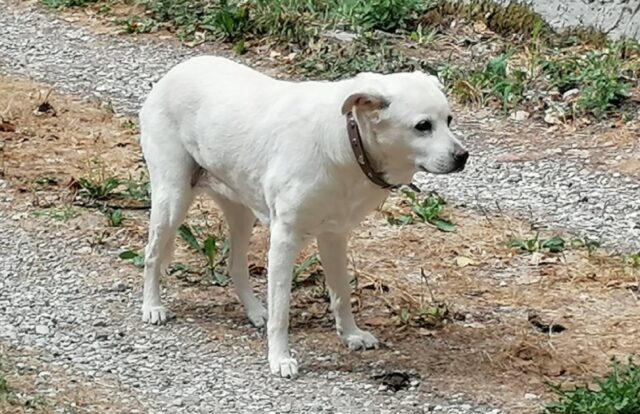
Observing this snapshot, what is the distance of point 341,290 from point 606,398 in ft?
4.12

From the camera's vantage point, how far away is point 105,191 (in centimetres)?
716

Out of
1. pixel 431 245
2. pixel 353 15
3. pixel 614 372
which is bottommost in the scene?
pixel 353 15

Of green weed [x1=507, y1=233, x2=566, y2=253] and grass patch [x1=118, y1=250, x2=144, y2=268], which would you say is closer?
grass patch [x1=118, y1=250, x2=144, y2=268]

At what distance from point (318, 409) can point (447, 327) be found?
949 mm

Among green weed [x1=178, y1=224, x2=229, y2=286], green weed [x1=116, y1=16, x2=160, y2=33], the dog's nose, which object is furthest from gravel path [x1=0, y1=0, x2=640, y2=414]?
green weed [x1=116, y1=16, x2=160, y2=33]

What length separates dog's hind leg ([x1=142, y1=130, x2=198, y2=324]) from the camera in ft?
18.2

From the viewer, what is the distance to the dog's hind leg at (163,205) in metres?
5.56

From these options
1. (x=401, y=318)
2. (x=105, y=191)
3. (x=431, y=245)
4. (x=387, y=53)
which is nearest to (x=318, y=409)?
(x=401, y=318)

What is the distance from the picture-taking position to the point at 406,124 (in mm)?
4824

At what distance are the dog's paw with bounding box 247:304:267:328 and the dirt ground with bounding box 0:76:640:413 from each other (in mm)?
124

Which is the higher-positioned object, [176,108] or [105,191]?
[176,108]

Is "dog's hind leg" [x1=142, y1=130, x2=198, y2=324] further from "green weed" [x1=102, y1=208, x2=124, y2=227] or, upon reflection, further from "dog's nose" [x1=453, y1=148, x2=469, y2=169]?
"dog's nose" [x1=453, y1=148, x2=469, y2=169]

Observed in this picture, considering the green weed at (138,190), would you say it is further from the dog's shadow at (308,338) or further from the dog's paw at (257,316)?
the dog's paw at (257,316)

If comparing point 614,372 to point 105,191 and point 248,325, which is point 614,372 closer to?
point 248,325
